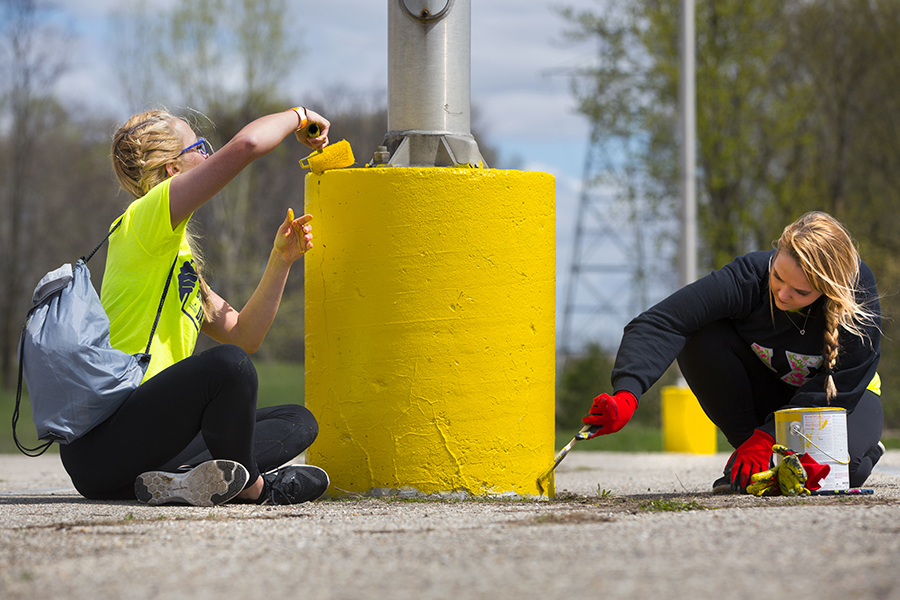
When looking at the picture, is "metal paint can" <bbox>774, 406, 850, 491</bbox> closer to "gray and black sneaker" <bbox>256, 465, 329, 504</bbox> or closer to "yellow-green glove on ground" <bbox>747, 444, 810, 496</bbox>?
"yellow-green glove on ground" <bbox>747, 444, 810, 496</bbox>

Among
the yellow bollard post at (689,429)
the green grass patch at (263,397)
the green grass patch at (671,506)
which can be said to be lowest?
the green grass patch at (263,397)

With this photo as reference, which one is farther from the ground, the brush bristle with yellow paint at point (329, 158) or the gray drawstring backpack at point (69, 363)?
the brush bristle with yellow paint at point (329, 158)

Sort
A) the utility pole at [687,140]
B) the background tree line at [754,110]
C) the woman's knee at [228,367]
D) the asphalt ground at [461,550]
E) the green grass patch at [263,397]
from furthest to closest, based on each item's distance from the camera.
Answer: the background tree line at [754,110] → the green grass patch at [263,397] → the utility pole at [687,140] → the woman's knee at [228,367] → the asphalt ground at [461,550]

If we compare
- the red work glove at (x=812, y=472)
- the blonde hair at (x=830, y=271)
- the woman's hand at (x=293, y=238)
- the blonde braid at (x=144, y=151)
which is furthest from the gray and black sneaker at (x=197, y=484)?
the blonde hair at (x=830, y=271)

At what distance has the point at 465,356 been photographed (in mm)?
3061

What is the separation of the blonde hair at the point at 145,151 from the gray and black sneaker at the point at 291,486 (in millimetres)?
743

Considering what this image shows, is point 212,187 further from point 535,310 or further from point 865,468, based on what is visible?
point 865,468

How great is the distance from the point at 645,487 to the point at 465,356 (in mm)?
1412

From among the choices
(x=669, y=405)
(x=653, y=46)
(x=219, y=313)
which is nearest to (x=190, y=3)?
(x=653, y=46)

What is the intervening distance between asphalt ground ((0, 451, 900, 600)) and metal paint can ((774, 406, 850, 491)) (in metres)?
0.12

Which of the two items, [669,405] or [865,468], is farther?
[669,405]

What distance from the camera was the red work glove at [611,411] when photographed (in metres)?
2.99

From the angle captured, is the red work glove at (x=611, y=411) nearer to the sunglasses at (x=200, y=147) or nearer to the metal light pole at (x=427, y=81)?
the metal light pole at (x=427, y=81)

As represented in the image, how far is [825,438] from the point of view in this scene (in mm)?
3025
